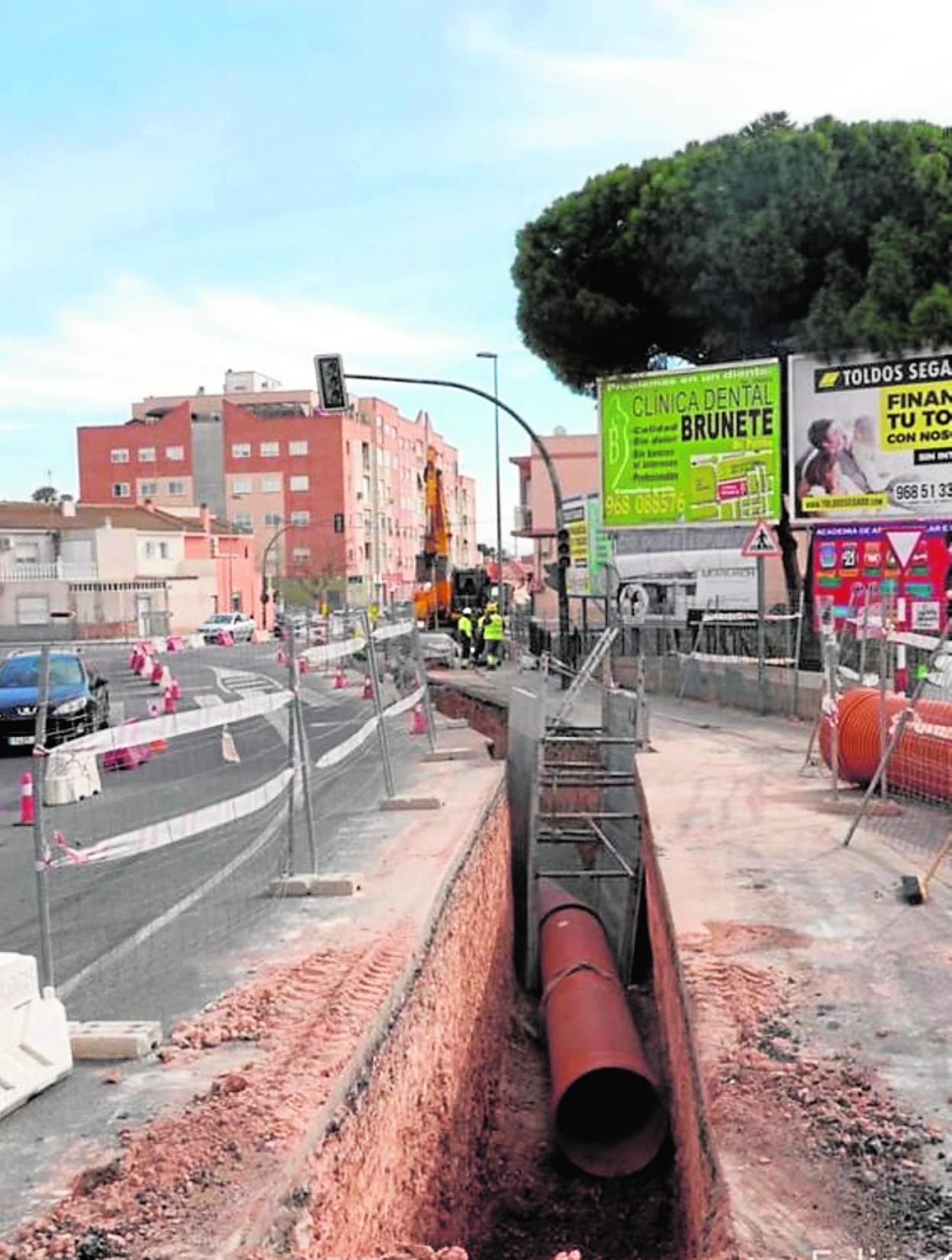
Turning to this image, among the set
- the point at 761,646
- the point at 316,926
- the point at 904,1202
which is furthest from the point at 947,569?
the point at 904,1202

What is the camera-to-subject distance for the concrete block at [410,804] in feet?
36.5

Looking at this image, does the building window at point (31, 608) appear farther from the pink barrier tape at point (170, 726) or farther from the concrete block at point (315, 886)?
the pink barrier tape at point (170, 726)

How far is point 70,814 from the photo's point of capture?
1159 cm

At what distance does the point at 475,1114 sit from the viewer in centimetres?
801

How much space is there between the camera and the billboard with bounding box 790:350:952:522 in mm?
25125

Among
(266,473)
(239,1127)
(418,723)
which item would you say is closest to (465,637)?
(418,723)

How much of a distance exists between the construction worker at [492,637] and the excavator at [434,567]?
29.7 feet

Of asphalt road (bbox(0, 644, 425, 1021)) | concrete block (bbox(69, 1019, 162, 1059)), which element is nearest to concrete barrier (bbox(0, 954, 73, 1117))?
concrete block (bbox(69, 1019, 162, 1059))

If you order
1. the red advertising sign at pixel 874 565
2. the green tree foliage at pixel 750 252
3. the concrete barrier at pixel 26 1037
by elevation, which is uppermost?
the green tree foliage at pixel 750 252

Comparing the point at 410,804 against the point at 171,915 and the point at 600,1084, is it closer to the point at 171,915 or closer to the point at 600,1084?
the point at 171,915

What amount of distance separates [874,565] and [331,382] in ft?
38.1

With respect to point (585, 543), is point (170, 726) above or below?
below

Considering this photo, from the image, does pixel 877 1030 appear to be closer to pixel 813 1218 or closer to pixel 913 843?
pixel 813 1218

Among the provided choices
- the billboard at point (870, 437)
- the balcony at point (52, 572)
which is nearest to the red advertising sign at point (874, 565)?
the billboard at point (870, 437)
